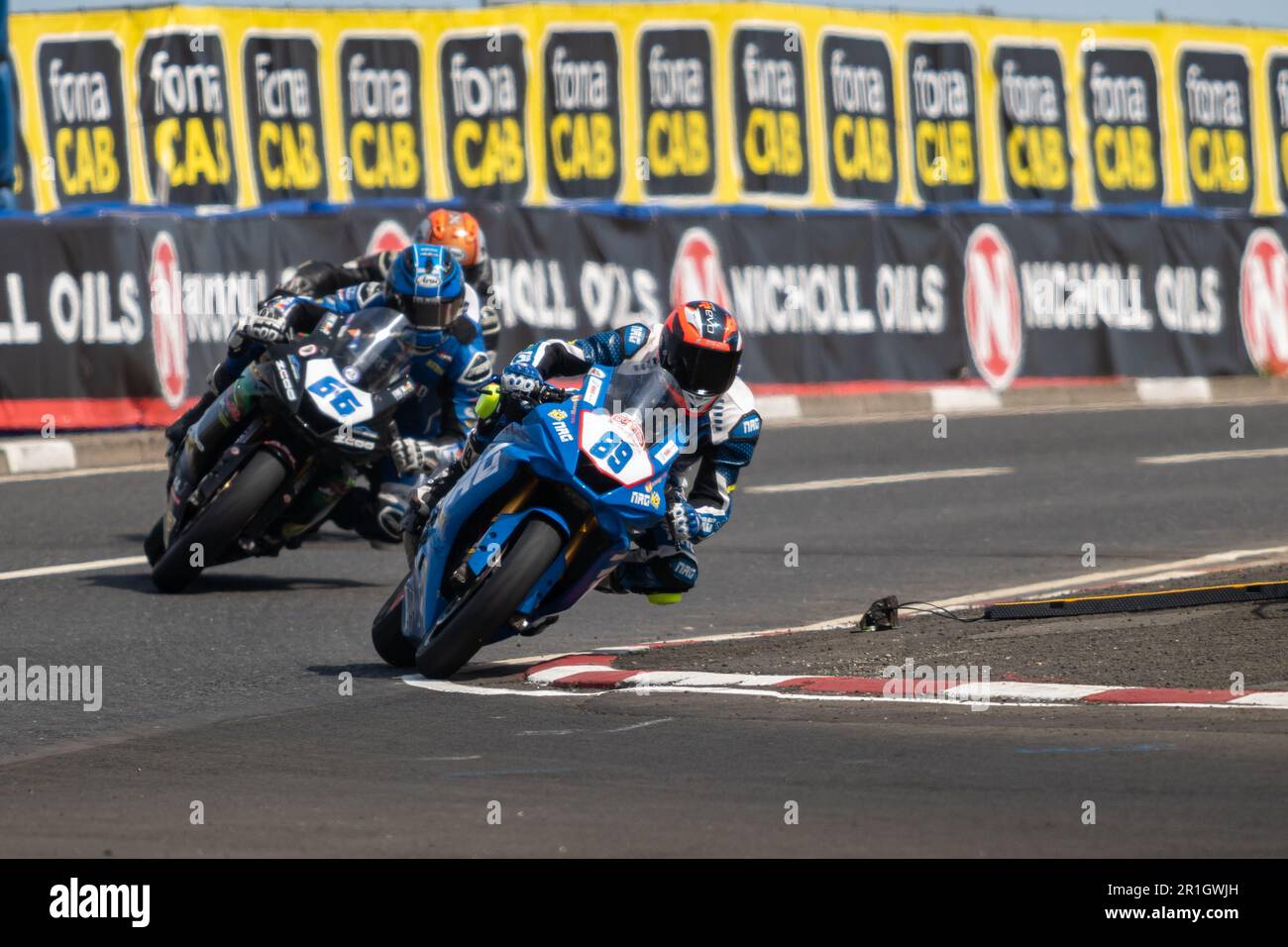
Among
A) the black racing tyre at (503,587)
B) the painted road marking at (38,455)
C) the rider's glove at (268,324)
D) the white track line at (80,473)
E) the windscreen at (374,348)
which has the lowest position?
the black racing tyre at (503,587)

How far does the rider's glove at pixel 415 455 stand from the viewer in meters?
12.1

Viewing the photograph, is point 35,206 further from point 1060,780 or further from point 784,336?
point 1060,780

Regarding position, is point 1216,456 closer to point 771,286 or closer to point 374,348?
point 771,286

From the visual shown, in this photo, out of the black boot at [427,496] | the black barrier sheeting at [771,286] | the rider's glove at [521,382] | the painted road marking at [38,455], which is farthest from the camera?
the black barrier sheeting at [771,286]

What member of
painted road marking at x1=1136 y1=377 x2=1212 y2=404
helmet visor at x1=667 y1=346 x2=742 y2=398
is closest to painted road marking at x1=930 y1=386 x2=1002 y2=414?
painted road marking at x1=1136 y1=377 x2=1212 y2=404

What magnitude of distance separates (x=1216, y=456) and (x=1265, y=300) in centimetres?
659

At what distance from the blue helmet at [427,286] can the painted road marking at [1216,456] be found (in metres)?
8.10

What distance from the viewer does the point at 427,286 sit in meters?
11.9

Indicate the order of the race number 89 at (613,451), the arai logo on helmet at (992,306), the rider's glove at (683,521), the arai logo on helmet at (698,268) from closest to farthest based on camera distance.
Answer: the race number 89 at (613,451)
the rider's glove at (683,521)
the arai logo on helmet at (698,268)
the arai logo on helmet at (992,306)

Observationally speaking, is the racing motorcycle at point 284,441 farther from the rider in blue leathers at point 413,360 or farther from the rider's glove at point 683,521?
the rider's glove at point 683,521

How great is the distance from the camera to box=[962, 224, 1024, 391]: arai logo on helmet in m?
23.1

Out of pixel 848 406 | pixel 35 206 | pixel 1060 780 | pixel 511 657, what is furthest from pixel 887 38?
pixel 1060 780

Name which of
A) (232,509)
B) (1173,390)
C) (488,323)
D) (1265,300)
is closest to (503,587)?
(232,509)

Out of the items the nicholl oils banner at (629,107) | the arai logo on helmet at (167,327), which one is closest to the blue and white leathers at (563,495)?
the arai logo on helmet at (167,327)
